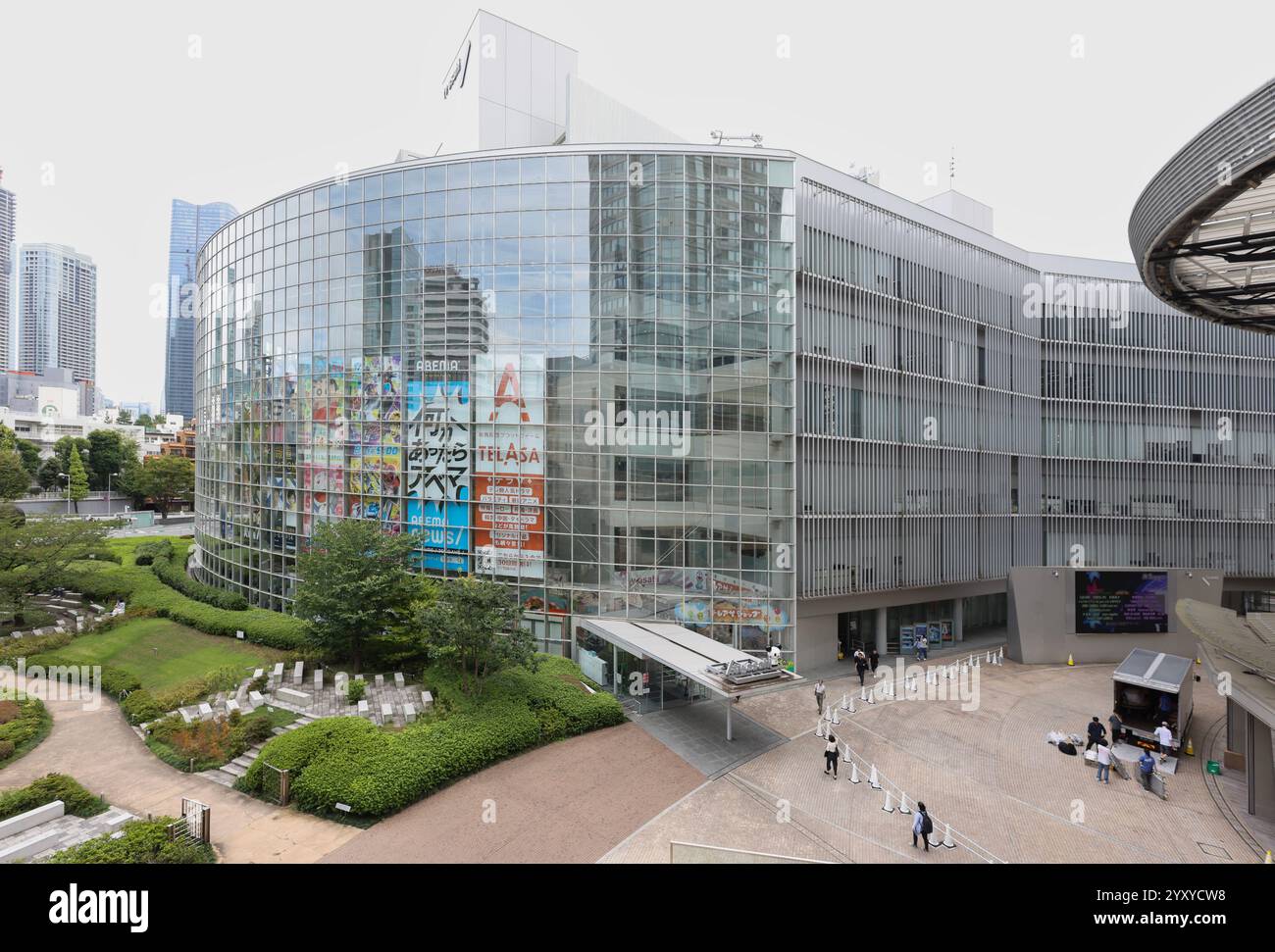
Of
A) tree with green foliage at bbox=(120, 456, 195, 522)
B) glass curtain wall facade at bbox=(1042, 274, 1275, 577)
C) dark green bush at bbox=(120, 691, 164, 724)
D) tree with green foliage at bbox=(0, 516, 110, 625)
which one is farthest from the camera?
tree with green foliage at bbox=(120, 456, 195, 522)

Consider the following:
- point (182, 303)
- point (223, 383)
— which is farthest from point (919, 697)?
point (182, 303)

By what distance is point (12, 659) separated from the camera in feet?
80.1

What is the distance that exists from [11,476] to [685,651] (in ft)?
238

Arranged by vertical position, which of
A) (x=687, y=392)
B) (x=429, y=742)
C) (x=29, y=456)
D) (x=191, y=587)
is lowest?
(x=429, y=742)

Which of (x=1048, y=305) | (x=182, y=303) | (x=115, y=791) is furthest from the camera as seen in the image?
(x=182, y=303)

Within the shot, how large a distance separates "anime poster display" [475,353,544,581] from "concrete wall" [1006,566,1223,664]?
22.8m

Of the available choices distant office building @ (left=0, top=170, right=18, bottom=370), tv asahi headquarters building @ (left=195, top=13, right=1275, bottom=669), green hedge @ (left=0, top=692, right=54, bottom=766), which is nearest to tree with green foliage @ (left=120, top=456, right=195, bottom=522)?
tv asahi headquarters building @ (left=195, top=13, right=1275, bottom=669)

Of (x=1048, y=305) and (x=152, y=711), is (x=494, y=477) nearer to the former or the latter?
(x=152, y=711)

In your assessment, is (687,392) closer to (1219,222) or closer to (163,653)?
(1219,222)

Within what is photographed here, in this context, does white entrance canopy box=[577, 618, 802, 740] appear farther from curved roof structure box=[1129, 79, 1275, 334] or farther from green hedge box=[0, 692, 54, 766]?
green hedge box=[0, 692, 54, 766]

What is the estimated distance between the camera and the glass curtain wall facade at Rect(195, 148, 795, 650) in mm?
25672

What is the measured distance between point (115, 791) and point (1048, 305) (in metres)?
45.8

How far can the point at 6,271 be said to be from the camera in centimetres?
14012

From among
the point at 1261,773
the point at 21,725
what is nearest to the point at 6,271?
the point at 21,725
